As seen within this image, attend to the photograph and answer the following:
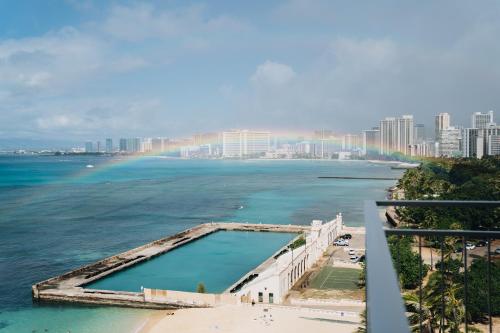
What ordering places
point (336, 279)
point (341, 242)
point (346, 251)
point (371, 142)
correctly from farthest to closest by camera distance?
1. point (371, 142)
2. point (341, 242)
3. point (346, 251)
4. point (336, 279)

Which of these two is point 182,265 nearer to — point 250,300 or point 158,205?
point 250,300

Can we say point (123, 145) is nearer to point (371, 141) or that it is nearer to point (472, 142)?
point (371, 141)

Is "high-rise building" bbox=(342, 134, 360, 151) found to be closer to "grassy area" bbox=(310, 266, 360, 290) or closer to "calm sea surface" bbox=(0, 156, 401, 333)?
"calm sea surface" bbox=(0, 156, 401, 333)

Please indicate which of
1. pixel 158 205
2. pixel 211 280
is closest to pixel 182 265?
pixel 211 280

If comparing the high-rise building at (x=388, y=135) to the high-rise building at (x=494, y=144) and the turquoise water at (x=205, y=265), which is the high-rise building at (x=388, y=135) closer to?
the high-rise building at (x=494, y=144)

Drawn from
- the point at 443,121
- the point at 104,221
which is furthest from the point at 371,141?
the point at 104,221
